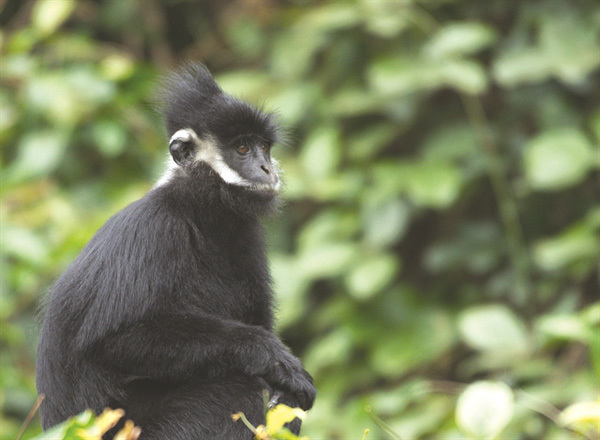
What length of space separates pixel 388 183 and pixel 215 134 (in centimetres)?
235

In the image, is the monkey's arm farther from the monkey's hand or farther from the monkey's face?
the monkey's face

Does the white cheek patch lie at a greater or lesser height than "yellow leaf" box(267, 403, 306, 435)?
greater

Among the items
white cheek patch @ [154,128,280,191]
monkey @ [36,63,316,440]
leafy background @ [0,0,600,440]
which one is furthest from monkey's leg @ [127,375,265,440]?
leafy background @ [0,0,600,440]

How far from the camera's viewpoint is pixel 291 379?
2908 mm

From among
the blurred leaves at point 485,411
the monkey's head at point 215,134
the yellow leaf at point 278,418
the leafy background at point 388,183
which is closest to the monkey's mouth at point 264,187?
the monkey's head at point 215,134

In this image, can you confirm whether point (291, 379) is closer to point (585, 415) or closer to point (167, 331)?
point (167, 331)

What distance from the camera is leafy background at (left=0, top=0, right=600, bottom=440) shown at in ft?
17.3

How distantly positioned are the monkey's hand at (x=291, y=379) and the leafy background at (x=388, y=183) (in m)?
2.03

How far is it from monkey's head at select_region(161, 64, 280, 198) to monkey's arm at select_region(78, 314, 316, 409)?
0.63 metres

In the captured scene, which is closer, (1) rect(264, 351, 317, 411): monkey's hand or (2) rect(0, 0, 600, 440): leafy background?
(1) rect(264, 351, 317, 411): monkey's hand

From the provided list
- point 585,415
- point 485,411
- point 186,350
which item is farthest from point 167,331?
point 585,415

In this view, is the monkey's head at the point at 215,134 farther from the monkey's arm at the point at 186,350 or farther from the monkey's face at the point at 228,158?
the monkey's arm at the point at 186,350

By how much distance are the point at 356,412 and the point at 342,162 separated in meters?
1.84

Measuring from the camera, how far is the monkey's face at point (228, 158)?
10.6 feet
